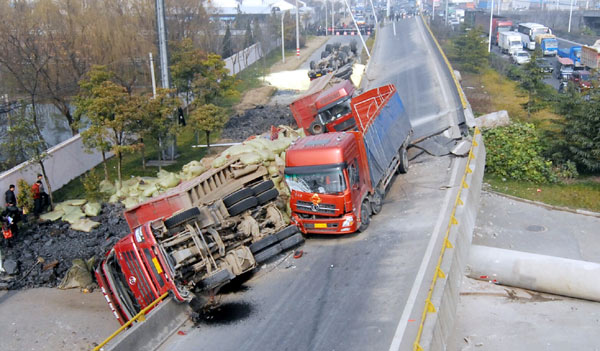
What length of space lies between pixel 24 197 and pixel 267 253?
30.2 ft

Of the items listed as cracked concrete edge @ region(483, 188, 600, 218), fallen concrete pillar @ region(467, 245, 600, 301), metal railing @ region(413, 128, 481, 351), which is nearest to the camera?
metal railing @ region(413, 128, 481, 351)

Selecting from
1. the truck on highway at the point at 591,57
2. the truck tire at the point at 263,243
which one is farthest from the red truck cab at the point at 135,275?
the truck on highway at the point at 591,57

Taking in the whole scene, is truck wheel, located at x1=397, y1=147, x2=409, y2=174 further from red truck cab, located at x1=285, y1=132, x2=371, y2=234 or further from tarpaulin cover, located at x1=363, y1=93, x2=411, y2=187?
red truck cab, located at x1=285, y1=132, x2=371, y2=234

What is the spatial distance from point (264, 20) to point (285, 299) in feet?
200

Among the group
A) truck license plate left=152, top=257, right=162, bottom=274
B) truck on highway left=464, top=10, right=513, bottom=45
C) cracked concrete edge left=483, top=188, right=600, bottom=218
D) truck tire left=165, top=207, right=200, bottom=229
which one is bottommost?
cracked concrete edge left=483, top=188, right=600, bottom=218

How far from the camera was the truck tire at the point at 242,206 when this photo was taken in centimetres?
1352

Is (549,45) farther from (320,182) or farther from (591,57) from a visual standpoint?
(320,182)

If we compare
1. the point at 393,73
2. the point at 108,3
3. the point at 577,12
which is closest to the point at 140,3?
the point at 108,3

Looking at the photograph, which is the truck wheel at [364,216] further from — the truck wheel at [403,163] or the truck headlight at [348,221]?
the truck wheel at [403,163]

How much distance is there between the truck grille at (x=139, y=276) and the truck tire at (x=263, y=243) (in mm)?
2575

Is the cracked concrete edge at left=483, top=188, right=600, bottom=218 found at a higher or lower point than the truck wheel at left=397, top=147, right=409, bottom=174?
lower

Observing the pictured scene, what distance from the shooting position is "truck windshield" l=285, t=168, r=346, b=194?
44.3 feet

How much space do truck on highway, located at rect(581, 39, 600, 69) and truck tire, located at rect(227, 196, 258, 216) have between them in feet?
103

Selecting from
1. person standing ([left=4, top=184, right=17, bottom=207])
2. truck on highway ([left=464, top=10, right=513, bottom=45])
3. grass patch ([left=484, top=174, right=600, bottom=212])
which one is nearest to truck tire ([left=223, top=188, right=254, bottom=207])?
person standing ([left=4, top=184, right=17, bottom=207])
